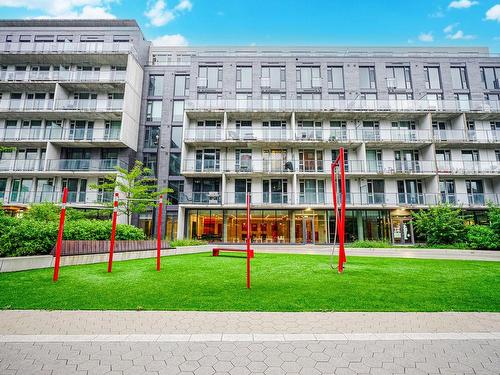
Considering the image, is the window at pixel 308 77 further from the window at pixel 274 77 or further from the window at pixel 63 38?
the window at pixel 63 38

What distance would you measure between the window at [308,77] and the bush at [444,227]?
18.2 metres

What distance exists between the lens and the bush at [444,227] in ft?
69.9

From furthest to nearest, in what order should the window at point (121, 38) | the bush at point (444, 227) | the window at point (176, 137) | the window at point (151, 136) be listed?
1. the window at point (121, 38)
2. the window at point (151, 136)
3. the window at point (176, 137)
4. the bush at point (444, 227)

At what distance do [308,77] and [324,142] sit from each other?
29.8 ft

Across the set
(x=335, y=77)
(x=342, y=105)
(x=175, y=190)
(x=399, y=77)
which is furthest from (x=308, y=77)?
(x=175, y=190)

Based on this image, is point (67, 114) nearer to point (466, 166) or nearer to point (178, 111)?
point (178, 111)

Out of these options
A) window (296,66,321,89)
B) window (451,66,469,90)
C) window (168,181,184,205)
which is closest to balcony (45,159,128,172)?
window (168,181,184,205)

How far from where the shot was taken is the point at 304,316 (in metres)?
4.89

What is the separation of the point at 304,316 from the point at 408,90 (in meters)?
33.5

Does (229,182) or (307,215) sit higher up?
(229,182)

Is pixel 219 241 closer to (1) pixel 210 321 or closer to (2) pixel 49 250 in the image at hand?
(2) pixel 49 250

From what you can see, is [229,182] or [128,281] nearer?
[128,281]

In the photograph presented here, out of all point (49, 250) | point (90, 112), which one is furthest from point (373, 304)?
point (90, 112)

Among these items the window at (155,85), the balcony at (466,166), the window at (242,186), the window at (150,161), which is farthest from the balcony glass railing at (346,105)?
the window at (242,186)
